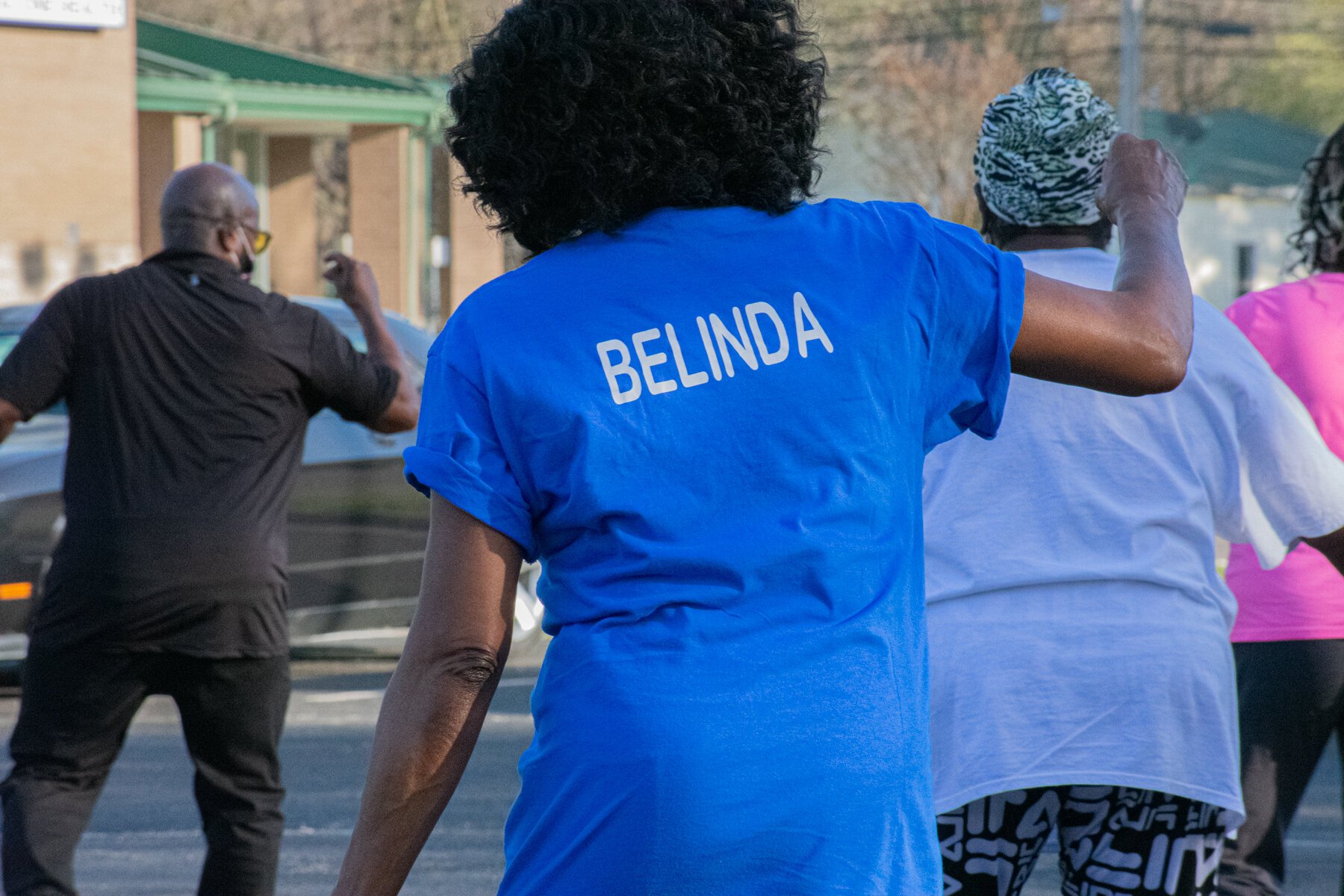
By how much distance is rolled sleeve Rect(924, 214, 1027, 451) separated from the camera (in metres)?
1.93

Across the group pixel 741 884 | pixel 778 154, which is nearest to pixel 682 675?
pixel 741 884

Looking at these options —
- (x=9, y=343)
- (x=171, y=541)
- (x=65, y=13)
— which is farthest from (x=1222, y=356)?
(x=65, y=13)

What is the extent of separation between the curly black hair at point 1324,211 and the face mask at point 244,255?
243 cm

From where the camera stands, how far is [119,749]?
391 centimetres

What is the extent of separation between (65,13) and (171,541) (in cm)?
1513

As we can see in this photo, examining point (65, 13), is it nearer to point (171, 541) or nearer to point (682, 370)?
point (171, 541)

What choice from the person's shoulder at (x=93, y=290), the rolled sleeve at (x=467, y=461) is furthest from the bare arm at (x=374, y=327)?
the rolled sleeve at (x=467, y=461)

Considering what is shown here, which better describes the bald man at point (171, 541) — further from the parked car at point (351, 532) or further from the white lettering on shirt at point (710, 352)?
the parked car at point (351, 532)

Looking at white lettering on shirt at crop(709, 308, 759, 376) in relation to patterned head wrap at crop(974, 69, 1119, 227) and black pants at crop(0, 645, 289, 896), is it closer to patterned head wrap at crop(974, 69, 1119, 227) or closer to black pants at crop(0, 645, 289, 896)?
patterned head wrap at crop(974, 69, 1119, 227)

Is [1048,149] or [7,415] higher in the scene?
[1048,149]

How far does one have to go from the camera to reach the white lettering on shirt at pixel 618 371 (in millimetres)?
1774

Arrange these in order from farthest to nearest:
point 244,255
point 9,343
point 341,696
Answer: point 341,696, point 9,343, point 244,255

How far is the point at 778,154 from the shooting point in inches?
76.7

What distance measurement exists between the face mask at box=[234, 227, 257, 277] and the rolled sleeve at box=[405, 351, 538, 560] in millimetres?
2585
